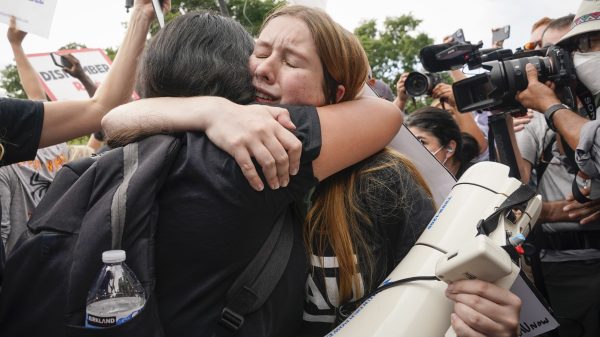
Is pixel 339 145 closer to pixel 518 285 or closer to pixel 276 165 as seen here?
pixel 276 165

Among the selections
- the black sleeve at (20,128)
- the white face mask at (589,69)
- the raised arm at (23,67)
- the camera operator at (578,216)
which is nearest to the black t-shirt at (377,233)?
the black sleeve at (20,128)

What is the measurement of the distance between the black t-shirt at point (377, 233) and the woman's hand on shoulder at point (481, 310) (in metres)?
0.29

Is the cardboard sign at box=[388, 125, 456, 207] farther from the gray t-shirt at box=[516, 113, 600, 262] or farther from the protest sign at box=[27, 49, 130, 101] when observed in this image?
the protest sign at box=[27, 49, 130, 101]

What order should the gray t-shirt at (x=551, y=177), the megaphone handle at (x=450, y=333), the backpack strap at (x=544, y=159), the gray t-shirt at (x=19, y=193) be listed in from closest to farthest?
1. the megaphone handle at (x=450, y=333)
2. the gray t-shirt at (x=551, y=177)
3. the gray t-shirt at (x=19, y=193)
4. the backpack strap at (x=544, y=159)

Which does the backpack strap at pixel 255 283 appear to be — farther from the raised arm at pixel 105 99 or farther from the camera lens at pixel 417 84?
the camera lens at pixel 417 84

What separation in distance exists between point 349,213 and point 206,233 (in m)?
0.42

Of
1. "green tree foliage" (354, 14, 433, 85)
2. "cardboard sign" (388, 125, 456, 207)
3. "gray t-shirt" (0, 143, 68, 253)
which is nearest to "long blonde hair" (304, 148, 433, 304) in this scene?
"cardboard sign" (388, 125, 456, 207)

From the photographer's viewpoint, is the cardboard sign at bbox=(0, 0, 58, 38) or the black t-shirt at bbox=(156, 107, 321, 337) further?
the cardboard sign at bbox=(0, 0, 58, 38)

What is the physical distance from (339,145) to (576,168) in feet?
5.21

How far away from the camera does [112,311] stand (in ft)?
3.23

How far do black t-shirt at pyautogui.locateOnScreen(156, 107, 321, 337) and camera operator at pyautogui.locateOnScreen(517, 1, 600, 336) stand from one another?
1.51 meters

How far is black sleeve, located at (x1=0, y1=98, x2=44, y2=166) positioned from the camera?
153 cm

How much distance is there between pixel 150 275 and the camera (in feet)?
3.36

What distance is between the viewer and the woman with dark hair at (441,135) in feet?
10.2
